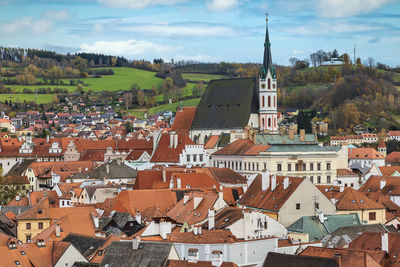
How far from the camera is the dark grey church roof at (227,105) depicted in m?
118

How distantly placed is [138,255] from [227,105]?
75.6 m

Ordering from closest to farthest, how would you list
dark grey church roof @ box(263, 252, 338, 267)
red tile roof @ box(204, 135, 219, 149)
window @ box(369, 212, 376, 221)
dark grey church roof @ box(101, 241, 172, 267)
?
dark grey church roof @ box(263, 252, 338, 267) → dark grey church roof @ box(101, 241, 172, 267) → window @ box(369, 212, 376, 221) → red tile roof @ box(204, 135, 219, 149)

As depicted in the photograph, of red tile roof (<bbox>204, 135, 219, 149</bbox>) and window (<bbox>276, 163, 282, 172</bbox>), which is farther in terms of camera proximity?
red tile roof (<bbox>204, 135, 219, 149</bbox>)

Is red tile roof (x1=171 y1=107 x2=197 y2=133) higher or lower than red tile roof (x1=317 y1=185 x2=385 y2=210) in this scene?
higher

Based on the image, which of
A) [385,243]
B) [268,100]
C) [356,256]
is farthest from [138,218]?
[268,100]

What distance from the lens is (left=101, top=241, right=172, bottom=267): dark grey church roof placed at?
151 feet

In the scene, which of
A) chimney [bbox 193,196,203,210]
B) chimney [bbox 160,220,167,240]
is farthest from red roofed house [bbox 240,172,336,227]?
chimney [bbox 160,220,167,240]

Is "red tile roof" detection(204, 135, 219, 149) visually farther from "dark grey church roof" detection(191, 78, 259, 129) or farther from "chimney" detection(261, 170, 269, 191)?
"chimney" detection(261, 170, 269, 191)

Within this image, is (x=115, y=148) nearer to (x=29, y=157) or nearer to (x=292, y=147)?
(x=29, y=157)

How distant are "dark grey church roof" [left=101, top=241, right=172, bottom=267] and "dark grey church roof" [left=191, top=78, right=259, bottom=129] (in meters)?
69.5

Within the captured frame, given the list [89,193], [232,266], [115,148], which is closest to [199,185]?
[89,193]

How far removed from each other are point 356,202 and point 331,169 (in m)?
24.6

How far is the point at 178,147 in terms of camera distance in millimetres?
113250

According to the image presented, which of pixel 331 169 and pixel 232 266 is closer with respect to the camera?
pixel 232 266
